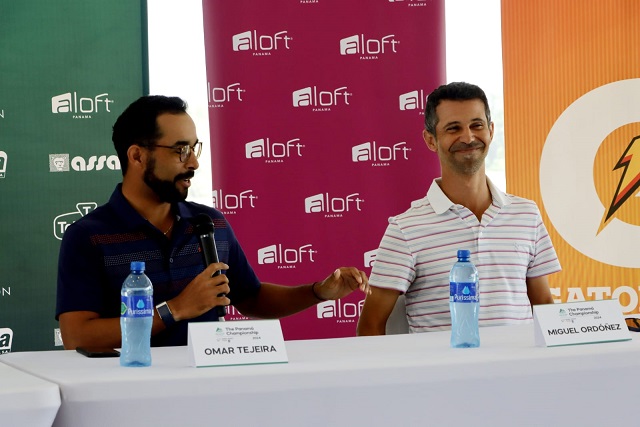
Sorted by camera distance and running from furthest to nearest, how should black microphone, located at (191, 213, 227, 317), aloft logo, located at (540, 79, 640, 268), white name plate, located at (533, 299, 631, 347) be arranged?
aloft logo, located at (540, 79, 640, 268), black microphone, located at (191, 213, 227, 317), white name plate, located at (533, 299, 631, 347)

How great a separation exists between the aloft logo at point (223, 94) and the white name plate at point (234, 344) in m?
2.34

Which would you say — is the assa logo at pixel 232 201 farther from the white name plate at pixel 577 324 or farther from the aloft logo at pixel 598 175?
the white name plate at pixel 577 324

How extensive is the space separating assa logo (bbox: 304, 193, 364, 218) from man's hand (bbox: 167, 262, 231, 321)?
1.77 metres

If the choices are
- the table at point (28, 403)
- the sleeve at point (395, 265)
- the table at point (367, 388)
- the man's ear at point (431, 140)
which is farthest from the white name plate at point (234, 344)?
the man's ear at point (431, 140)

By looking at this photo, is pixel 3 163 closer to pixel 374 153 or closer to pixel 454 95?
pixel 374 153

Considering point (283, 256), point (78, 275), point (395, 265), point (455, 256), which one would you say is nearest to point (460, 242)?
point (455, 256)

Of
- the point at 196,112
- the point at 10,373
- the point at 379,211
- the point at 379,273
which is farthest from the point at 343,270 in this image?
the point at 196,112

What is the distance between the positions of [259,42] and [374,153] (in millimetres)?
765

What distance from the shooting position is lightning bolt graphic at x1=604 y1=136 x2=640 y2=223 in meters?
4.12

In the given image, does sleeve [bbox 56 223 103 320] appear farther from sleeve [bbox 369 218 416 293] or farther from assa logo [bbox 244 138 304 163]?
assa logo [bbox 244 138 304 163]

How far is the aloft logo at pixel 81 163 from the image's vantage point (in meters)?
3.66

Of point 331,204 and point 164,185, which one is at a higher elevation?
point 164,185

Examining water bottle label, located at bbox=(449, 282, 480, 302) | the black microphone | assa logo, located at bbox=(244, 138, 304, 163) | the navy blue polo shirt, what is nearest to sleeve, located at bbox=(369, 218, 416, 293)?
the navy blue polo shirt

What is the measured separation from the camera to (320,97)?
13.1ft
